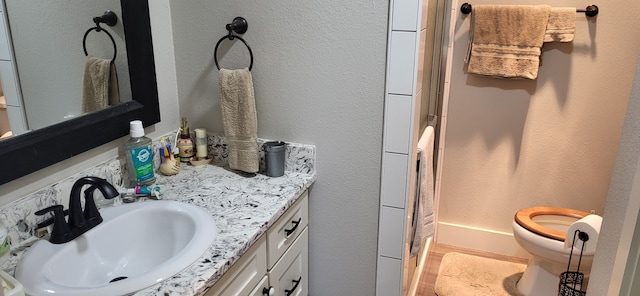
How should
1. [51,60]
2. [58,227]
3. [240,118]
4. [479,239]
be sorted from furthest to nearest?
[479,239]
[240,118]
[51,60]
[58,227]

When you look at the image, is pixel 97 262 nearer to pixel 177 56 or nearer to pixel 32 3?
pixel 32 3

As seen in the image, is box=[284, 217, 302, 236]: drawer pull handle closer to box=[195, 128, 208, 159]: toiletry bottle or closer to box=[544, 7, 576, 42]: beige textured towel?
box=[195, 128, 208, 159]: toiletry bottle

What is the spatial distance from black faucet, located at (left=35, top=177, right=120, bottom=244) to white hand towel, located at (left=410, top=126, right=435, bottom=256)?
3.44 ft

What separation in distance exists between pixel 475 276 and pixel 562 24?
126cm

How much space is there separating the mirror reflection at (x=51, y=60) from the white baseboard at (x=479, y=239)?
1.94 meters

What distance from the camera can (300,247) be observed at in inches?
66.3

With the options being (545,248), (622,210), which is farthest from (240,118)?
(545,248)

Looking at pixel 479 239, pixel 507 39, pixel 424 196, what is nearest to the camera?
pixel 424 196

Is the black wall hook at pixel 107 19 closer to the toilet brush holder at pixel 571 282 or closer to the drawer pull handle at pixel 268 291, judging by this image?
the drawer pull handle at pixel 268 291

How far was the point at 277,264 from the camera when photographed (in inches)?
58.4

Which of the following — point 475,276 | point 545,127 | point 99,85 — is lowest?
point 475,276

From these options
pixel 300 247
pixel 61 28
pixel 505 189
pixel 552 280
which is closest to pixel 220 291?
pixel 300 247

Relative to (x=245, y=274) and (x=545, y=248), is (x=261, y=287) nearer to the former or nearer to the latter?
(x=245, y=274)

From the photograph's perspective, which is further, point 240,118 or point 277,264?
point 240,118
